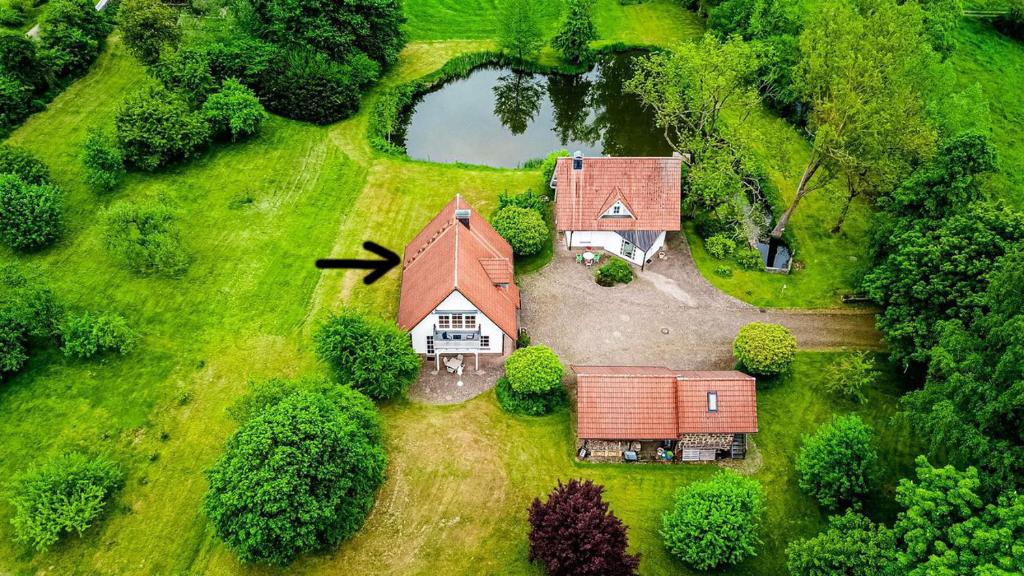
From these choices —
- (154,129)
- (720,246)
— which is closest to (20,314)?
(154,129)

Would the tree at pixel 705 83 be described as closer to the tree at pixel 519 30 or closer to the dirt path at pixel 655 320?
the dirt path at pixel 655 320

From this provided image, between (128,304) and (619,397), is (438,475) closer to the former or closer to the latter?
(619,397)

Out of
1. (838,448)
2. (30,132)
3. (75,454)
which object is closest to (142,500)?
(75,454)

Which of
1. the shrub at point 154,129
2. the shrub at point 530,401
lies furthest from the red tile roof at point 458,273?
the shrub at point 154,129

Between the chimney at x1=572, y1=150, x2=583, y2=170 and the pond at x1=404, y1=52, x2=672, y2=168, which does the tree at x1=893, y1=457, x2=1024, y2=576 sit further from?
the pond at x1=404, y1=52, x2=672, y2=168

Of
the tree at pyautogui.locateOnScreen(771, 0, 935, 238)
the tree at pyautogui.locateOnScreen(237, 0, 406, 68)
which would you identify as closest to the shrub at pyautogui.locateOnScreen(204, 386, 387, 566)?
the tree at pyautogui.locateOnScreen(771, 0, 935, 238)

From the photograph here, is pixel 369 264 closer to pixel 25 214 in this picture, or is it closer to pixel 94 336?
pixel 94 336
